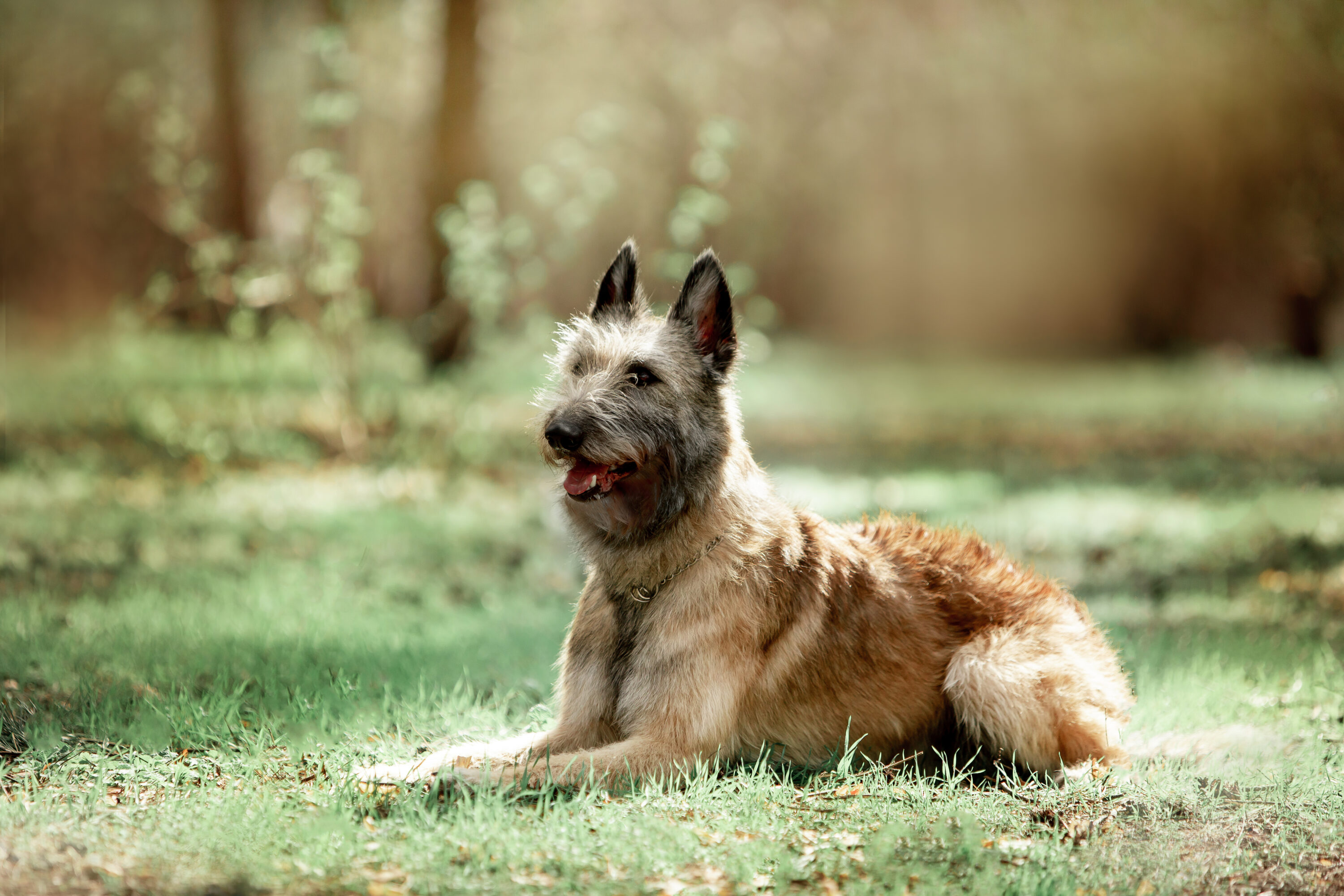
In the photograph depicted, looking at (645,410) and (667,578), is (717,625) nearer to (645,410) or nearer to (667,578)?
(667,578)

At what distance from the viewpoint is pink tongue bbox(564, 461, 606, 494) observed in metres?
4.60

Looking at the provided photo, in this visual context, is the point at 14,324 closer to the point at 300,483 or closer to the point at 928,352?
→ the point at 300,483

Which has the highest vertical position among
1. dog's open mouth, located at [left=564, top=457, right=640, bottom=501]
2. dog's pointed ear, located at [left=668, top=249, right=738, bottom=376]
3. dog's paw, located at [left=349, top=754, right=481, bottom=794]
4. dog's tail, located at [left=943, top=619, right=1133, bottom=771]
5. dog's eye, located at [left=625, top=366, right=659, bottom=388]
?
dog's pointed ear, located at [left=668, top=249, right=738, bottom=376]

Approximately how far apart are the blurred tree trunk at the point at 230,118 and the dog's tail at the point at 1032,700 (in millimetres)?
13661

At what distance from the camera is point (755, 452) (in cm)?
1575

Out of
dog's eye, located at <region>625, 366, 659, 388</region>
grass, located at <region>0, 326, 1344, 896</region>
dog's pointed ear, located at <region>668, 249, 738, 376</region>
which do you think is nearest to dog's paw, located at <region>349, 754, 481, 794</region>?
grass, located at <region>0, 326, 1344, 896</region>

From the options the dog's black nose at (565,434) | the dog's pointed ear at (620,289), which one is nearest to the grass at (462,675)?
the dog's black nose at (565,434)

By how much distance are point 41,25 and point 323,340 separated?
409 inches

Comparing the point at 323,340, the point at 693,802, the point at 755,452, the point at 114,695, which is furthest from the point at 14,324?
the point at 693,802

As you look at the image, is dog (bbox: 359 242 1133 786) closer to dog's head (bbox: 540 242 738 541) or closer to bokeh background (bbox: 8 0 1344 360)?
dog's head (bbox: 540 242 738 541)

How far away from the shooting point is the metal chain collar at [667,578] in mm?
4762

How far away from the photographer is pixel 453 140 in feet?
44.9

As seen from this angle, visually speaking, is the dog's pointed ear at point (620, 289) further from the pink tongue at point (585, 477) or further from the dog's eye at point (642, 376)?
the pink tongue at point (585, 477)

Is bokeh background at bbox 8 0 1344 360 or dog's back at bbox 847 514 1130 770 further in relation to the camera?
bokeh background at bbox 8 0 1344 360
